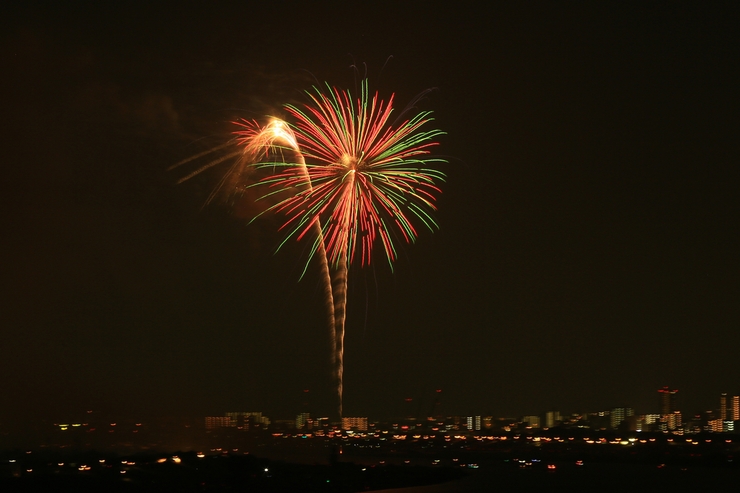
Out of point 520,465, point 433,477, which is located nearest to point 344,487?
point 433,477

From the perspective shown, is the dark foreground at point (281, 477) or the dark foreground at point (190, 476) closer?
the dark foreground at point (190, 476)

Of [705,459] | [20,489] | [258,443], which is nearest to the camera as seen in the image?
[20,489]

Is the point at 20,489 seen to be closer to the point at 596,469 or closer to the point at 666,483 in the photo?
the point at 666,483

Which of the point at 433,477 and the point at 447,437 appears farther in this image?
the point at 447,437

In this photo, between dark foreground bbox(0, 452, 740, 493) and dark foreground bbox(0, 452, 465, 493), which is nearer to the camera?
dark foreground bbox(0, 452, 465, 493)

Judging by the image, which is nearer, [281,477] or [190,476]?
[190,476]

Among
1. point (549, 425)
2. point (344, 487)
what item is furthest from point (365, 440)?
A: point (344, 487)

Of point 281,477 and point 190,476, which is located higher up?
point 190,476

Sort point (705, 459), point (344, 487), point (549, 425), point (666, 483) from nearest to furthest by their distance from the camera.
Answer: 1. point (344, 487)
2. point (666, 483)
3. point (705, 459)
4. point (549, 425)

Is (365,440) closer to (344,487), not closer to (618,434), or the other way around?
(618,434)
